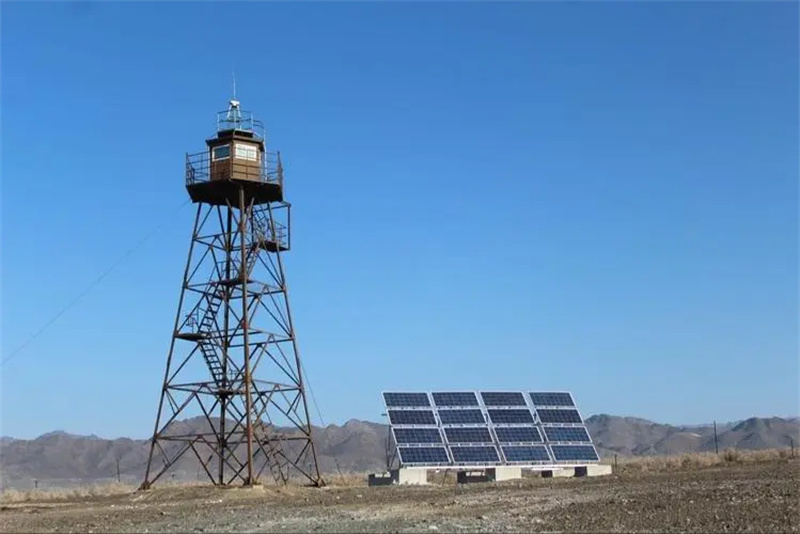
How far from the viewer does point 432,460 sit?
40.5m

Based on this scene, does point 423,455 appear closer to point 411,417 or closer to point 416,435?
point 416,435

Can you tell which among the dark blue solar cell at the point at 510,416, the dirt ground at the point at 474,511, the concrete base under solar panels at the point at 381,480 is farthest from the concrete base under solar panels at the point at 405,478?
the dirt ground at the point at 474,511

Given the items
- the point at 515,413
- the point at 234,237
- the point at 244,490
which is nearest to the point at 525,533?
the point at 244,490

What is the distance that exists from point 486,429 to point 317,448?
278ft

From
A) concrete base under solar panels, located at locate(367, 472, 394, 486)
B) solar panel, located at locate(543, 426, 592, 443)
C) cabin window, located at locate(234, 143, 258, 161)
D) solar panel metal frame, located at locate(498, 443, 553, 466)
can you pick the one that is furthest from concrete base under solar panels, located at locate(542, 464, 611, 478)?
cabin window, located at locate(234, 143, 258, 161)

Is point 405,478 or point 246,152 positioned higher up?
point 246,152

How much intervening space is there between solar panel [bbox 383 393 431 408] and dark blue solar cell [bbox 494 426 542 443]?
3.58 metres

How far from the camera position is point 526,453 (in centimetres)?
4316

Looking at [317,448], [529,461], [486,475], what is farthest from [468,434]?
[317,448]

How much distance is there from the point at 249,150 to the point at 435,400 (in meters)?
14.5

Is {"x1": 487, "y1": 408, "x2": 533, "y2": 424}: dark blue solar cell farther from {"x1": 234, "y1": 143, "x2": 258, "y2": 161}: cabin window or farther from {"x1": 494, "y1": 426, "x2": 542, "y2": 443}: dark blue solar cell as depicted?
{"x1": 234, "y1": 143, "x2": 258, "y2": 161}: cabin window

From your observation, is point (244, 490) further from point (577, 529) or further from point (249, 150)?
point (577, 529)

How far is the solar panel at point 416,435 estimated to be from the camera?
41.4m

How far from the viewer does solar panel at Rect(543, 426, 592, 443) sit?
148 feet
